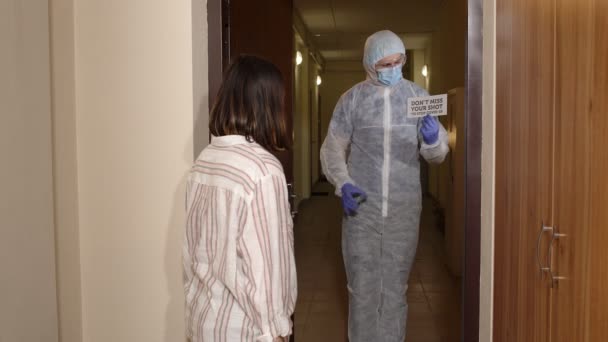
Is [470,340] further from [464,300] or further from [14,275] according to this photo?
[14,275]

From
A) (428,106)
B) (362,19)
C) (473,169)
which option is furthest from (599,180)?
(362,19)

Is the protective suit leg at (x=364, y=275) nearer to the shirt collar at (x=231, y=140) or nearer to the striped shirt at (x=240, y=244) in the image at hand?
the striped shirt at (x=240, y=244)

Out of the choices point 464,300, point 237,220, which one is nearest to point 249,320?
point 237,220

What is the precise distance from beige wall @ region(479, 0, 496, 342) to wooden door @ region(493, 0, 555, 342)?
42 mm

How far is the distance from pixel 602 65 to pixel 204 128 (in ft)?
4.04

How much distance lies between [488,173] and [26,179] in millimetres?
1347

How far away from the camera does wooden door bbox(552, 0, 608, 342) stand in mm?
947

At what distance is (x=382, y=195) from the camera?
2.37 m

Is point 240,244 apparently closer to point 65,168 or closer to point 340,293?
point 65,168

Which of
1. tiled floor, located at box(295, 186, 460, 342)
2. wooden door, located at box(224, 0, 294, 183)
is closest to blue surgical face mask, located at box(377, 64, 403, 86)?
wooden door, located at box(224, 0, 294, 183)

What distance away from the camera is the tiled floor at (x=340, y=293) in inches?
122

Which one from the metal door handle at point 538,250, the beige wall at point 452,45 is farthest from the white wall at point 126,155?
the beige wall at point 452,45

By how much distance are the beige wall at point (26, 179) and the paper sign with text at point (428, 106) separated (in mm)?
1262

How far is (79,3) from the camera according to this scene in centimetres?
183
